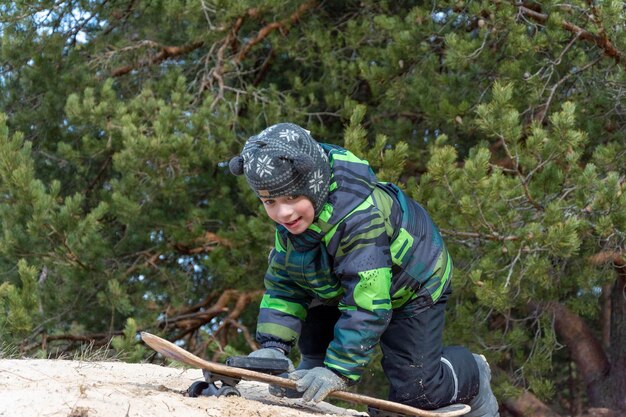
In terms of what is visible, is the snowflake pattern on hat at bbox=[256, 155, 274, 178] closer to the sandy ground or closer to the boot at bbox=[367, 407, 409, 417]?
the sandy ground

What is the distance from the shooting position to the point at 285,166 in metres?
3.09

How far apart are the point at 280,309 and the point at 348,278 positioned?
0.42 meters

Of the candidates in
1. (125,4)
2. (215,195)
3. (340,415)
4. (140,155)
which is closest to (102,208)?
(140,155)

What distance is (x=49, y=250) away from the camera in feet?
21.8

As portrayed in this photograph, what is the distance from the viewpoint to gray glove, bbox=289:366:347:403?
10.2 feet

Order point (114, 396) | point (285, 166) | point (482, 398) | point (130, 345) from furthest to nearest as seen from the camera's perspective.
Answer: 1. point (130, 345)
2. point (482, 398)
3. point (285, 166)
4. point (114, 396)

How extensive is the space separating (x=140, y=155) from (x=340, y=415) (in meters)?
3.44

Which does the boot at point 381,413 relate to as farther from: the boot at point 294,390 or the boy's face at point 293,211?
the boy's face at point 293,211

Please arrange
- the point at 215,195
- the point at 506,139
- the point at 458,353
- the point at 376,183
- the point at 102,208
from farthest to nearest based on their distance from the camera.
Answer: the point at 215,195
the point at 102,208
the point at 506,139
the point at 458,353
the point at 376,183

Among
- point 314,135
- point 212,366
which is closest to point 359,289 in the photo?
point 212,366

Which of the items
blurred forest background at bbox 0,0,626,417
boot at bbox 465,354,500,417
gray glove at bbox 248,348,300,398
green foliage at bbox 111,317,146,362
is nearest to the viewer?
gray glove at bbox 248,348,300,398

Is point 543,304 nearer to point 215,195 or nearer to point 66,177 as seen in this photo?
point 215,195

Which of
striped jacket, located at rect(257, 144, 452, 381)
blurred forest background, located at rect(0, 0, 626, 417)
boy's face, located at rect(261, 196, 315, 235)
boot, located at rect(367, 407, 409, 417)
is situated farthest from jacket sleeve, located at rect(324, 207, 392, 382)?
blurred forest background, located at rect(0, 0, 626, 417)

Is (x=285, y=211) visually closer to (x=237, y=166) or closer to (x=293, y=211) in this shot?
(x=293, y=211)
